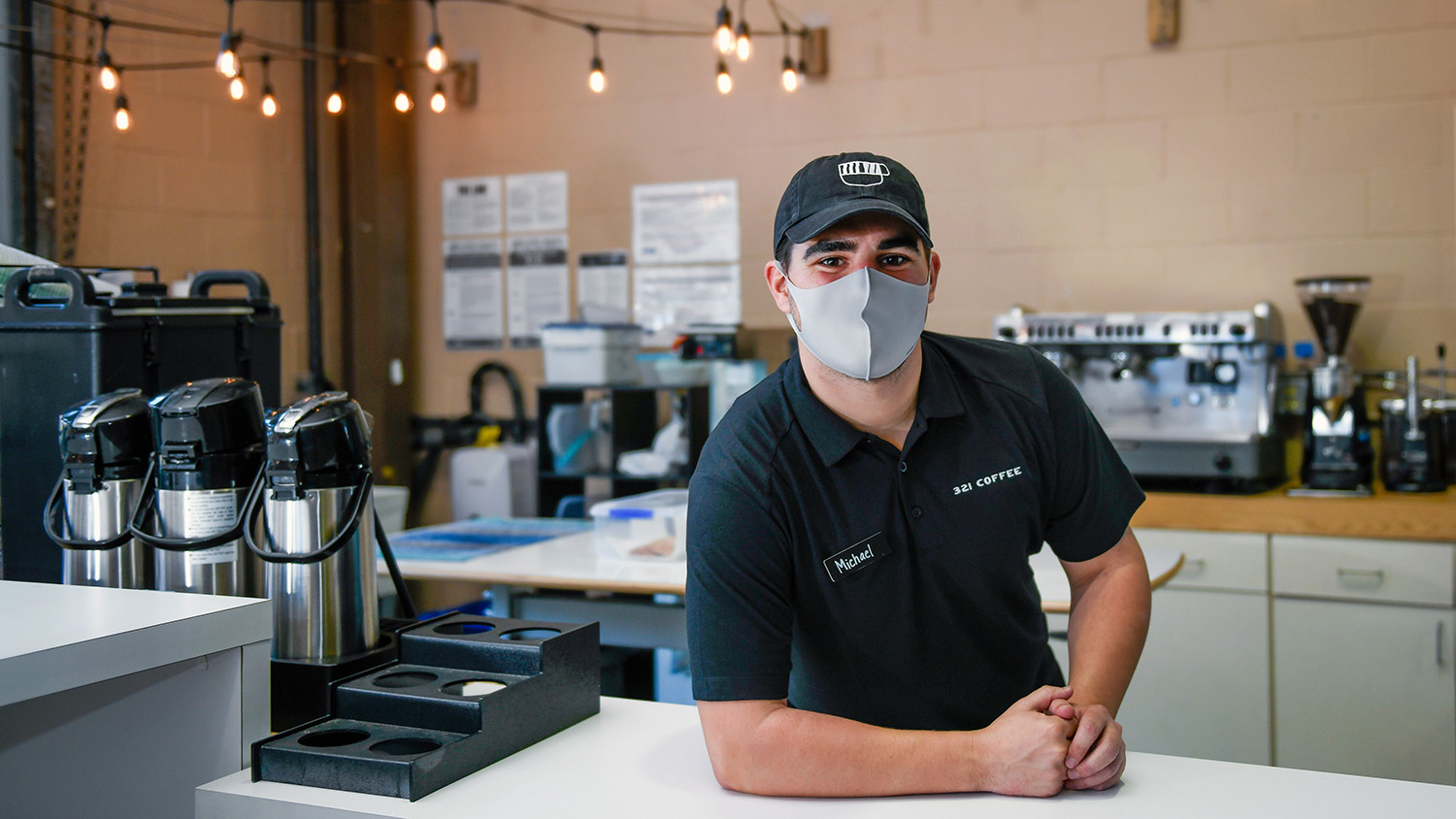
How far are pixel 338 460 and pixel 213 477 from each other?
0.64ft

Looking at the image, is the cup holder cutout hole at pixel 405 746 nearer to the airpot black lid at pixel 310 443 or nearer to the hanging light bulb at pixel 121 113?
the airpot black lid at pixel 310 443

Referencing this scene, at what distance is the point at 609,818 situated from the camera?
1.17 meters

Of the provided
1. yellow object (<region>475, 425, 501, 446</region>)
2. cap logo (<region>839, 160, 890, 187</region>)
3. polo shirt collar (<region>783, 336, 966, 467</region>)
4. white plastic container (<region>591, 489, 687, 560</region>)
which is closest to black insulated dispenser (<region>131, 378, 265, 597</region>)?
polo shirt collar (<region>783, 336, 966, 467</region>)

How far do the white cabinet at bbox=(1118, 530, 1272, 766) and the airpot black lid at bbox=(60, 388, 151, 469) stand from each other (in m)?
2.56

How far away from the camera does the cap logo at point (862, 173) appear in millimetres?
1415

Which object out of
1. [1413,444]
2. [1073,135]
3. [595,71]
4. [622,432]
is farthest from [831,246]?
[622,432]

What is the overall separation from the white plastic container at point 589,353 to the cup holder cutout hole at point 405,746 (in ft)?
9.76

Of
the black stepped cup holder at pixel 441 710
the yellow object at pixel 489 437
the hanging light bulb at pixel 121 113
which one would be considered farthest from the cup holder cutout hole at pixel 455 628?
the yellow object at pixel 489 437

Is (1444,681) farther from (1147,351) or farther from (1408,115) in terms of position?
(1408,115)

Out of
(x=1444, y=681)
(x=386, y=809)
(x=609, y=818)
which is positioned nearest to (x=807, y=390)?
(x=609, y=818)

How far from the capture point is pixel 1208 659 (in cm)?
315

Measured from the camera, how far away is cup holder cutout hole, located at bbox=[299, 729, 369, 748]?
1.30 m

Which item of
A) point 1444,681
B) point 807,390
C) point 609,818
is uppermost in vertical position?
point 807,390

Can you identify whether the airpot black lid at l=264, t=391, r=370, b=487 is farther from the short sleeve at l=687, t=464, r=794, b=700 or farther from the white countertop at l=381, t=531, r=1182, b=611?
the white countertop at l=381, t=531, r=1182, b=611
